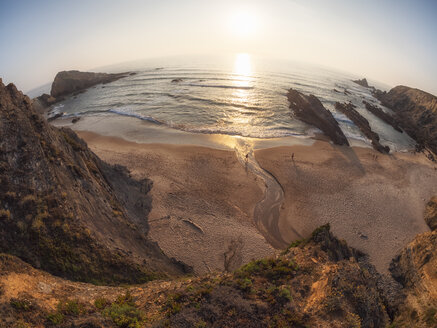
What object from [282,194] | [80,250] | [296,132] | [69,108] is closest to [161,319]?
[80,250]

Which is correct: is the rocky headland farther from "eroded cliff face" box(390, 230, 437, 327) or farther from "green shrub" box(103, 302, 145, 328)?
"eroded cliff face" box(390, 230, 437, 327)

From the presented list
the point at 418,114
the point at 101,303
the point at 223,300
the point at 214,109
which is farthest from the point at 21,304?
the point at 418,114

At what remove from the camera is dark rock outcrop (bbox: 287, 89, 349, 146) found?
33.6m

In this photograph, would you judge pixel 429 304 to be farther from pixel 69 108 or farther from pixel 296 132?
pixel 69 108

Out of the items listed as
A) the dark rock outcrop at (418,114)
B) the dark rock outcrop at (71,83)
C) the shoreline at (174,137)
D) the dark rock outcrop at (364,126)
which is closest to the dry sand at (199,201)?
the shoreline at (174,137)

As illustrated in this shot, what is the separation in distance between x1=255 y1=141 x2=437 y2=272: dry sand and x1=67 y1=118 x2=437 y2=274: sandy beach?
91 millimetres

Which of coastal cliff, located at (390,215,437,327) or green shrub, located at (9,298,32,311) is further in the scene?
coastal cliff, located at (390,215,437,327)

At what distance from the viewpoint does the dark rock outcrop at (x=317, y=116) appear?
33.6 metres

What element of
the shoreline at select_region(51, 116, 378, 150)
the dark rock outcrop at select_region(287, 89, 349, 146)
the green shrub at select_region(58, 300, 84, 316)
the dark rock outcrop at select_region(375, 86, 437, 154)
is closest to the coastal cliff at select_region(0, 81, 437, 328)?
the green shrub at select_region(58, 300, 84, 316)

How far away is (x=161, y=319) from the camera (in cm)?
646

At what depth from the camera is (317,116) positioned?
38.9 m

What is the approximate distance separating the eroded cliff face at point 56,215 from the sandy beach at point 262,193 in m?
4.26

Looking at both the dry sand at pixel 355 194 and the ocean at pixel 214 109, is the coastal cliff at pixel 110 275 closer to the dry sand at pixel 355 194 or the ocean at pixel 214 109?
the dry sand at pixel 355 194

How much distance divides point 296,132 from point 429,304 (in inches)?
1138
